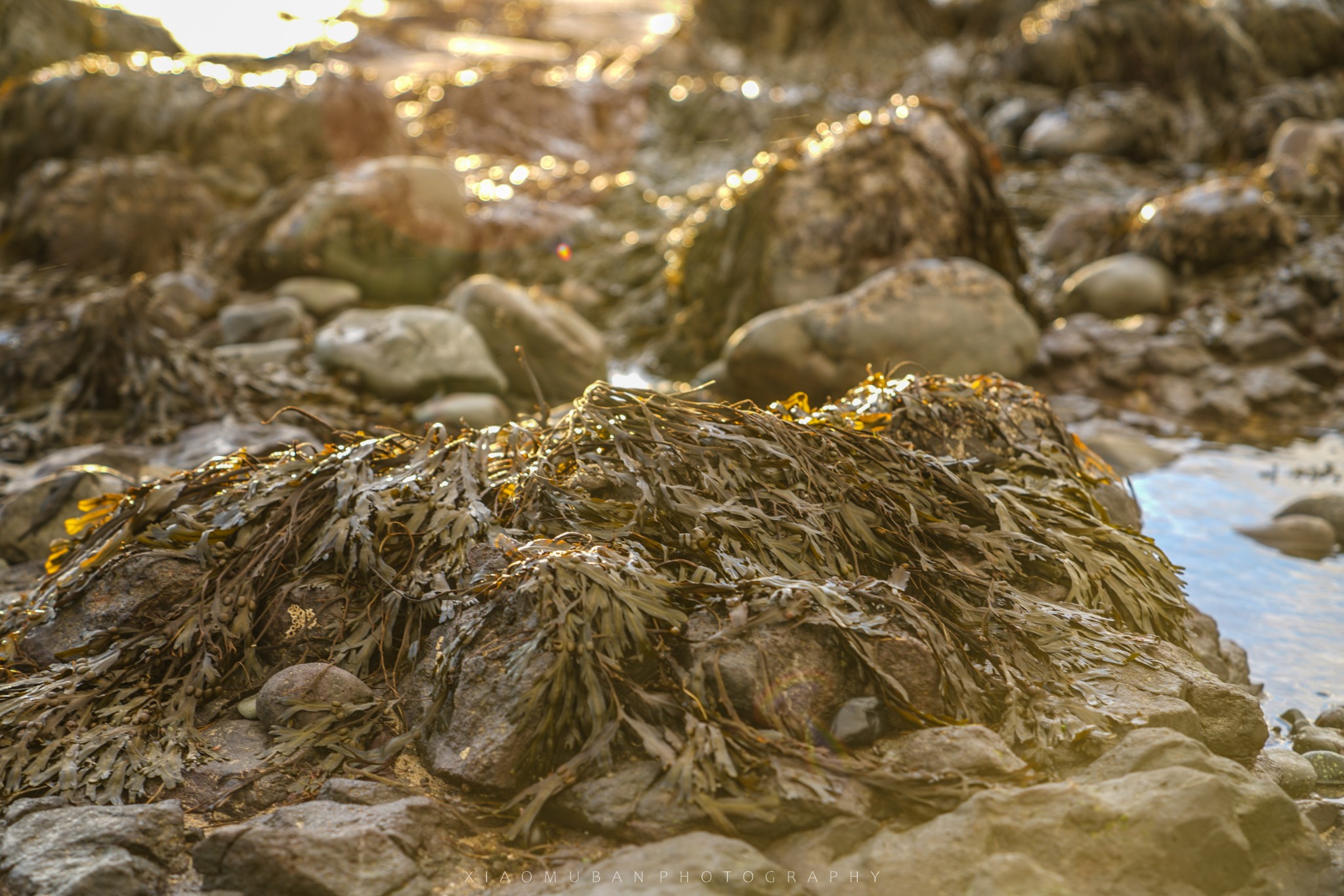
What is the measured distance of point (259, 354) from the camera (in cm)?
653

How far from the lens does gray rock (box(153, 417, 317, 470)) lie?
4730 mm

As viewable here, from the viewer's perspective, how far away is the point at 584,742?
212 cm

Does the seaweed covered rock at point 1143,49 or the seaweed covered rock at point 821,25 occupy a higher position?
the seaweed covered rock at point 821,25

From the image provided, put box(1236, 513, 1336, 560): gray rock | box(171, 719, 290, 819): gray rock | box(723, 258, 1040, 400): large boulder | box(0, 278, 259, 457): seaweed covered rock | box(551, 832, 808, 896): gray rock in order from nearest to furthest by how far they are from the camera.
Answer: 1. box(551, 832, 808, 896): gray rock
2. box(171, 719, 290, 819): gray rock
3. box(1236, 513, 1336, 560): gray rock
4. box(0, 278, 259, 457): seaweed covered rock
5. box(723, 258, 1040, 400): large boulder

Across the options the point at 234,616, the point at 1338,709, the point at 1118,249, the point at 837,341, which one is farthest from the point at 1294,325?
the point at 234,616

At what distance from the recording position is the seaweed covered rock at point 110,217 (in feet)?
28.0

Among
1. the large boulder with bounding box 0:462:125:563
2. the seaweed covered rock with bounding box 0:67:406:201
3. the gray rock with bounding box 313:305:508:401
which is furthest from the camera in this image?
the seaweed covered rock with bounding box 0:67:406:201

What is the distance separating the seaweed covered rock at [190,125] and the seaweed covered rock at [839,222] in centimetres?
499

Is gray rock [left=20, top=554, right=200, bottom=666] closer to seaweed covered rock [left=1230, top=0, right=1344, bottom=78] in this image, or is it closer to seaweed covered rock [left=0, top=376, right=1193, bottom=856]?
seaweed covered rock [left=0, top=376, right=1193, bottom=856]

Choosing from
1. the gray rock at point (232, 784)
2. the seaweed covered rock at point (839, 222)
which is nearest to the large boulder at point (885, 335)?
the seaweed covered rock at point (839, 222)

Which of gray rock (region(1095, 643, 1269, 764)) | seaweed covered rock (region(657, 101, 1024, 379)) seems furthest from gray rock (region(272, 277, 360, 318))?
gray rock (region(1095, 643, 1269, 764))

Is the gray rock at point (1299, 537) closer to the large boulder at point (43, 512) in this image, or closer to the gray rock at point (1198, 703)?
the gray rock at point (1198, 703)

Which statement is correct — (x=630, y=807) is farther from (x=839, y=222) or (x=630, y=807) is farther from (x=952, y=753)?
(x=839, y=222)

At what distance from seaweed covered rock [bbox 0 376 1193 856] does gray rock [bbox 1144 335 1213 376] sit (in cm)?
388
